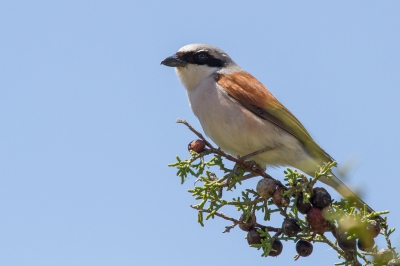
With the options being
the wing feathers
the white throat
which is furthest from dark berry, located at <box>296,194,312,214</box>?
the white throat

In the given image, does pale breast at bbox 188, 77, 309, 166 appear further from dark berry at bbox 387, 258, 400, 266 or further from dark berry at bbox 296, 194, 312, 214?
dark berry at bbox 387, 258, 400, 266

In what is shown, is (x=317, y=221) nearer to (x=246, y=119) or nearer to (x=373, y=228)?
(x=373, y=228)

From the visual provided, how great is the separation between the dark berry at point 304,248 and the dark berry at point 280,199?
12.0 inches

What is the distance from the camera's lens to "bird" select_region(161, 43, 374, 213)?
4.70 meters

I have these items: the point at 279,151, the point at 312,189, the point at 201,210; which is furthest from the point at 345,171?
the point at 279,151

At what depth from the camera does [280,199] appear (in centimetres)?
340

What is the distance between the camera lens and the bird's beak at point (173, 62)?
5.34 metres

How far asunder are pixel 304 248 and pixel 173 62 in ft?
8.96

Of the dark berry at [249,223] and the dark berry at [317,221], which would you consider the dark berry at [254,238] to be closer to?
the dark berry at [249,223]

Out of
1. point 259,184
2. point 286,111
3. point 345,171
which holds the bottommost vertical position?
point 345,171

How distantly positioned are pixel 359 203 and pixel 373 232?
0.40 m

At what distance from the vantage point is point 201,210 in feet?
11.6

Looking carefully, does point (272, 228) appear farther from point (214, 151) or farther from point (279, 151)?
point (279, 151)

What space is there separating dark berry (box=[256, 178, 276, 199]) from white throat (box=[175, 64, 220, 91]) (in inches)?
79.6
